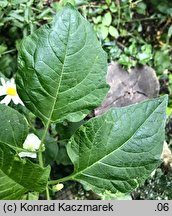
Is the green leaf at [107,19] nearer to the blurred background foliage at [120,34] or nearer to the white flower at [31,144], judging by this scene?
the blurred background foliage at [120,34]

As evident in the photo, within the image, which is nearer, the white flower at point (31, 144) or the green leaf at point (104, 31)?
the white flower at point (31, 144)

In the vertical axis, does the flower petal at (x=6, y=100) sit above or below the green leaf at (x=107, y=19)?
below

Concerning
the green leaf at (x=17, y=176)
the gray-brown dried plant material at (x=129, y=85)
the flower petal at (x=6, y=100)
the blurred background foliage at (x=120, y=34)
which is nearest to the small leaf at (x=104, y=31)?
the blurred background foliage at (x=120, y=34)

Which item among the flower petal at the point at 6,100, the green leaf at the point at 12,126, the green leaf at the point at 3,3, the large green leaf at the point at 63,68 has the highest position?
the green leaf at the point at 3,3

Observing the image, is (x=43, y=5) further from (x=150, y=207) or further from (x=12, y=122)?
(x=150, y=207)

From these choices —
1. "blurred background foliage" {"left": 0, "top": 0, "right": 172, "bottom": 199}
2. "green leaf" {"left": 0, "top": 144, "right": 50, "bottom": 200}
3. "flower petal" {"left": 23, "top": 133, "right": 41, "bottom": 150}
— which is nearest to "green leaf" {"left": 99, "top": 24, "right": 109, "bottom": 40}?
"blurred background foliage" {"left": 0, "top": 0, "right": 172, "bottom": 199}

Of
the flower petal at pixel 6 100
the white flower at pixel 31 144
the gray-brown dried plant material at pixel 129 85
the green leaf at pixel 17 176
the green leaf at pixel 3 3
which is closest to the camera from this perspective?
the green leaf at pixel 17 176

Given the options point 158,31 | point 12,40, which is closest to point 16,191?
point 12,40
